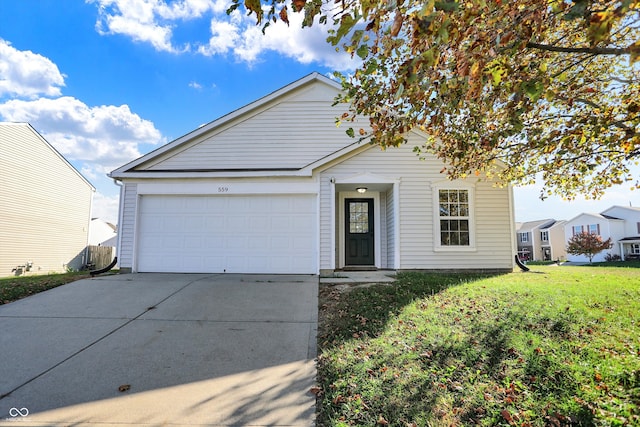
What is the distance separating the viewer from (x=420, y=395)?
3.27m

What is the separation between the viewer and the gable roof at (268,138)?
11156 millimetres

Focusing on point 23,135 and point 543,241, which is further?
point 543,241

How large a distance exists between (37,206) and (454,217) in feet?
68.6

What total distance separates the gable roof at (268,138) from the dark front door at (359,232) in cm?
194

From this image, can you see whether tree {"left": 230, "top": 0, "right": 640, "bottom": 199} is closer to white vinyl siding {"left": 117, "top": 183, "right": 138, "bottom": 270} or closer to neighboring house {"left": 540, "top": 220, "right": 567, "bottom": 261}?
white vinyl siding {"left": 117, "top": 183, "right": 138, "bottom": 270}

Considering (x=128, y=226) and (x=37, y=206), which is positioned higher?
(x=37, y=206)

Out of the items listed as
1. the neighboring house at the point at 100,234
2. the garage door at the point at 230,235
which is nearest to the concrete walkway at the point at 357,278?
the garage door at the point at 230,235

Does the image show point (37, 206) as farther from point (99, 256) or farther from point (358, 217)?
point (358, 217)

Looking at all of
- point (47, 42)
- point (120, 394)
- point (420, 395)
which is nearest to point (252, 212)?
point (120, 394)

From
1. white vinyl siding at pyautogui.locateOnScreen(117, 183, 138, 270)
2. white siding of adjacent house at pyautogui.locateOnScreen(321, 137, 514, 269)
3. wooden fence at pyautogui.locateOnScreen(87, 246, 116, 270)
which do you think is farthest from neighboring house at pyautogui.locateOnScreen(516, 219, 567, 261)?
white vinyl siding at pyautogui.locateOnScreen(117, 183, 138, 270)

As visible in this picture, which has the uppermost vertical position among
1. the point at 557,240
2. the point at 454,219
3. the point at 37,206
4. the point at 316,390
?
the point at 37,206

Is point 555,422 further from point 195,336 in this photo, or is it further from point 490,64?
point 195,336

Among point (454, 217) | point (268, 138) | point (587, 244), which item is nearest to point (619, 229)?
point (587, 244)

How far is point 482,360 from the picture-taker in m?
3.84
